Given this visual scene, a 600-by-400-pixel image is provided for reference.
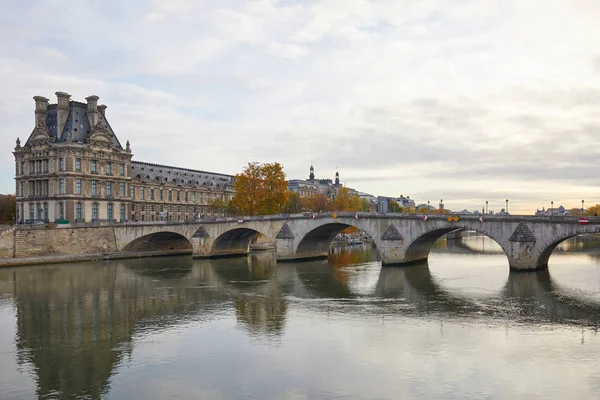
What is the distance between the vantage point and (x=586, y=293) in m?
38.7

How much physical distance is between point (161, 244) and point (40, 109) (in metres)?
25.7

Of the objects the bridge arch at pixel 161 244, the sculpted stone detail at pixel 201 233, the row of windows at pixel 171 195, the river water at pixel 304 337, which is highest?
the row of windows at pixel 171 195

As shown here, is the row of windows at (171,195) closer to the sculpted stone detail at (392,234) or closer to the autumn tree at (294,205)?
the autumn tree at (294,205)

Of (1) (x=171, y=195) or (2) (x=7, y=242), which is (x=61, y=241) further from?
(1) (x=171, y=195)

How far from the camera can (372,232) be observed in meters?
58.8

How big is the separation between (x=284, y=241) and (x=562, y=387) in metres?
46.2

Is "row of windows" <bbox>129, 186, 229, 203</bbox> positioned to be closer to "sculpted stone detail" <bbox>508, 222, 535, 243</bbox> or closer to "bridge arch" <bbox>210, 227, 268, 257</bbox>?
"bridge arch" <bbox>210, 227, 268, 257</bbox>

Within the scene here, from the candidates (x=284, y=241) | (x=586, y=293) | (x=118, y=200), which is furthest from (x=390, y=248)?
(x=118, y=200)

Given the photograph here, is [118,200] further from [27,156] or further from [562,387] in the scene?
[562,387]

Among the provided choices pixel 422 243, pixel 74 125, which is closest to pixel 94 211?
pixel 74 125

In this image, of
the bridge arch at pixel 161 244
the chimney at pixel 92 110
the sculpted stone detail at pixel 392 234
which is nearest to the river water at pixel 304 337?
the sculpted stone detail at pixel 392 234

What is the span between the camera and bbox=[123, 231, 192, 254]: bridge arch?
7506 cm

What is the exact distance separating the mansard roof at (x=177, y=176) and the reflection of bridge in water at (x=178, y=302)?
127 feet

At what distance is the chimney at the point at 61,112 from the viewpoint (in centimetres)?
7775
